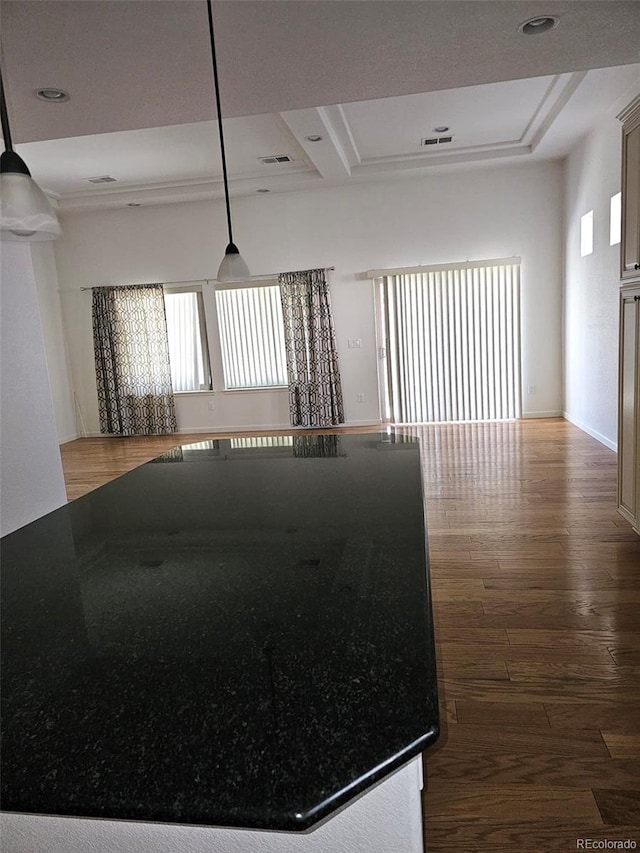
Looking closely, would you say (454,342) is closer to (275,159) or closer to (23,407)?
(275,159)

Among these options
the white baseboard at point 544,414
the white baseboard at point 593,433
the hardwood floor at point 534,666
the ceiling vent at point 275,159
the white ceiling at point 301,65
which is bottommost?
the hardwood floor at point 534,666

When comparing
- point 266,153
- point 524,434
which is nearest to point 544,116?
point 266,153

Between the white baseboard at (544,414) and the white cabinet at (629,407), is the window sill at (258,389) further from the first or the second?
the white cabinet at (629,407)

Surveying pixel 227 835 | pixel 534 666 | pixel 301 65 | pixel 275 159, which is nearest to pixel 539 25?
pixel 301 65

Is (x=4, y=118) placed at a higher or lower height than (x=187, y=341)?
higher

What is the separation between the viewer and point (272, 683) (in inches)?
30.0

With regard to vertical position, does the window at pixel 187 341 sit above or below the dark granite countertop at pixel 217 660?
above

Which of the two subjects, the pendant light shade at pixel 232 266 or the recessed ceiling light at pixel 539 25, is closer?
the recessed ceiling light at pixel 539 25

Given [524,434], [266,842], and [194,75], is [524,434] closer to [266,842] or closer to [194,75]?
[194,75]

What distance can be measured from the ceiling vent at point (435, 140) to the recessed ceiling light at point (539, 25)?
3172mm

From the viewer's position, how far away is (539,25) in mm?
2678

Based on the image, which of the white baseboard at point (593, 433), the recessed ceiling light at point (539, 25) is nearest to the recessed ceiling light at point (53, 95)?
the recessed ceiling light at point (539, 25)

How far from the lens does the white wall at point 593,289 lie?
5.02 m

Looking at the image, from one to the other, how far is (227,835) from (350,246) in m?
7.09
